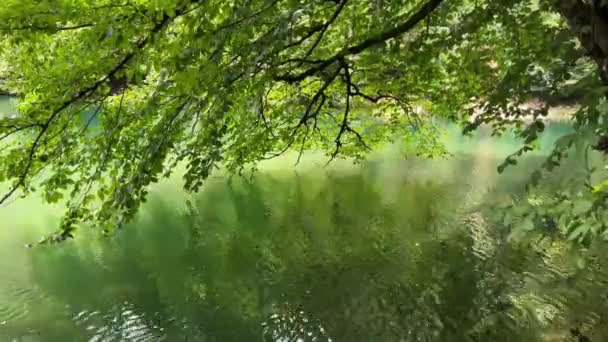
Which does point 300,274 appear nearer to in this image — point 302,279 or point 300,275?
point 300,275

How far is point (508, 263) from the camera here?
40.6 feet

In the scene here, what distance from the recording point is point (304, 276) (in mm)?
11984

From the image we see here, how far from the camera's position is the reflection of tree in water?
31.5 ft

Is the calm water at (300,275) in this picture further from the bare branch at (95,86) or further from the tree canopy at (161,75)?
the bare branch at (95,86)

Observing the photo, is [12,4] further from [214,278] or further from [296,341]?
[214,278]

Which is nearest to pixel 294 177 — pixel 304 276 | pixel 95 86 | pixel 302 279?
pixel 304 276

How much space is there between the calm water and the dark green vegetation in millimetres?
40

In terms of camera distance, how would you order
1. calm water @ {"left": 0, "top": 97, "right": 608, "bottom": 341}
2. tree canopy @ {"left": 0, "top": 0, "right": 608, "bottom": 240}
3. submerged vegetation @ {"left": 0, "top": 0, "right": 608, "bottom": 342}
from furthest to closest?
calm water @ {"left": 0, "top": 97, "right": 608, "bottom": 341} → submerged vegetation @ {"left": 0, "top": 0, "right": 608, "bottom": 342} → tree canopy @ {"left": 0, "top": 0, "right": 608, "bottom": 240}

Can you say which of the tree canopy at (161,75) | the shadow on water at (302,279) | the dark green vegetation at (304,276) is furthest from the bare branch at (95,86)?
the shadow on water at (302,279)

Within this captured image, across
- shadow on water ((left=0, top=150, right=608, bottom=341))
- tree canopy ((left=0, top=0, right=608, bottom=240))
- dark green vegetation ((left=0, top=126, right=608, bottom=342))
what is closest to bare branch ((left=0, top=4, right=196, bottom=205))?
tree canopy ((left=0, top=0, right=608, bottom=240))

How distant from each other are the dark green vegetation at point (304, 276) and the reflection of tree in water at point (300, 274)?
0.13 feet

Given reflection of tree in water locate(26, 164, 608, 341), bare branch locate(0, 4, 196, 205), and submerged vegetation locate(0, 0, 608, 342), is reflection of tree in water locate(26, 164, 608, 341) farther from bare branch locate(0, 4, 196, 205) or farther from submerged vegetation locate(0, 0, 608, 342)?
bare branch locate(0, 4, 196, 205)

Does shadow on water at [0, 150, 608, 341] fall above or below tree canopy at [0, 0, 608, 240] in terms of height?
below

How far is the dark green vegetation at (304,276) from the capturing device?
31.4 feet
